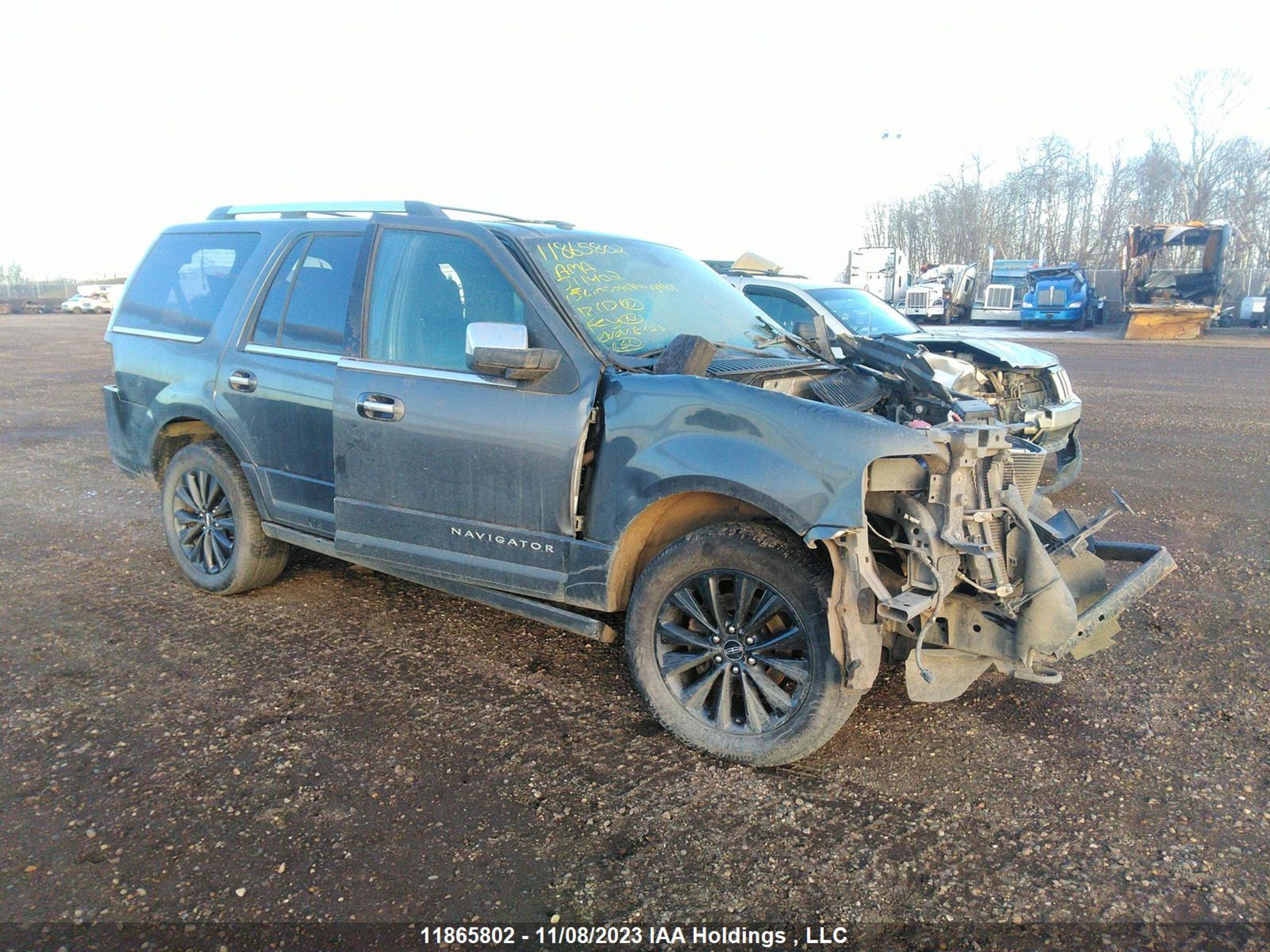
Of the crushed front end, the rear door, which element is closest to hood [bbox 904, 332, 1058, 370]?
the crushed front end

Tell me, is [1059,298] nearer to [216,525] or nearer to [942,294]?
[942,294]

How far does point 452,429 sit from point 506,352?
528 mm

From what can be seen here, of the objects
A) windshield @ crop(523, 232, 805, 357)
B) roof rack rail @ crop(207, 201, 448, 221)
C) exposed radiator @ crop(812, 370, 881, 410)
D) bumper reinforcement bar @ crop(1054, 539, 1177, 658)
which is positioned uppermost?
roof rack rail @ crop(207, 201, 448, 221)

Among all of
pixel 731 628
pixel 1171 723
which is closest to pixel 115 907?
pixel 731 628

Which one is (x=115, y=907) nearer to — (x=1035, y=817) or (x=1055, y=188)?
(x=1035, y=817)

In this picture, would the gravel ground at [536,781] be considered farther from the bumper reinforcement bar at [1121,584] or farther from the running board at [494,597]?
the bumper reinforcement bar at [1121,584]

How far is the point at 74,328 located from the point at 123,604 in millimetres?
37314

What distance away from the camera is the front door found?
3.65m

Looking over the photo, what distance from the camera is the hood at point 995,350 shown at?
7.44 m

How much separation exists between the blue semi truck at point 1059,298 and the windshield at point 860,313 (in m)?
26.2

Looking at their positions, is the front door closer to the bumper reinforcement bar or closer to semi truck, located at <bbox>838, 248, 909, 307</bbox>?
the bumper reinforcement bar

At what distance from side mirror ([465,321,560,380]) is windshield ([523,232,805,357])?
28 centimetres

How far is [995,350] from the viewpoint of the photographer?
300 inches

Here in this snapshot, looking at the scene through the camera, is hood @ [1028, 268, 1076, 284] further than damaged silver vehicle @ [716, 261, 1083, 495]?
Yes
